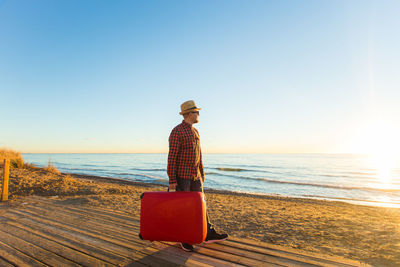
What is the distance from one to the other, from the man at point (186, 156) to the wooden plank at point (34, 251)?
1.46 meters

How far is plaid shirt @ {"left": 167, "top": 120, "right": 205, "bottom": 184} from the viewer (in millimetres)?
3094

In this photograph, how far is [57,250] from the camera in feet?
9.71

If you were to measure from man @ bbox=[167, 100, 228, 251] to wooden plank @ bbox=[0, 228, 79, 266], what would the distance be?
1.46m

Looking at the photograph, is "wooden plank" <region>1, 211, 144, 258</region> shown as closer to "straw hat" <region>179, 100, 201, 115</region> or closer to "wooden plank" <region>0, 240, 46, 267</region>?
"wooden plank" <region>0, 240, 46, 267</region>

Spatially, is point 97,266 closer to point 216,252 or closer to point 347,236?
point 216,252

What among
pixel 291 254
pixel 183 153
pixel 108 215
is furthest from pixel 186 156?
pixel 108 215

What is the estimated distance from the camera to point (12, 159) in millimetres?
14734

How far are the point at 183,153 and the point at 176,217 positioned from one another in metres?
0.86

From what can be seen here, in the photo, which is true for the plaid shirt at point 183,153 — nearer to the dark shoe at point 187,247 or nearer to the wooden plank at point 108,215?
the dark shoe at point 187,247

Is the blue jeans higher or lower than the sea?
higher

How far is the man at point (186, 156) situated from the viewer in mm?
3090

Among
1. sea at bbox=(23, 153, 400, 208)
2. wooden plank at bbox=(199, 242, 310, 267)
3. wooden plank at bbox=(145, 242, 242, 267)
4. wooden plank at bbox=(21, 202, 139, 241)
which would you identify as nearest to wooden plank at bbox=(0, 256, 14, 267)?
wooden plank at bbox=(21, 202, 139, 241)

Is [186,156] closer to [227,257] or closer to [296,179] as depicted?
[227,257]

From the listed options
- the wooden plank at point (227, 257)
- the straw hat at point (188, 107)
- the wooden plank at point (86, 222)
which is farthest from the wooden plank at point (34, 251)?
the straw hat at point (188, 107)
